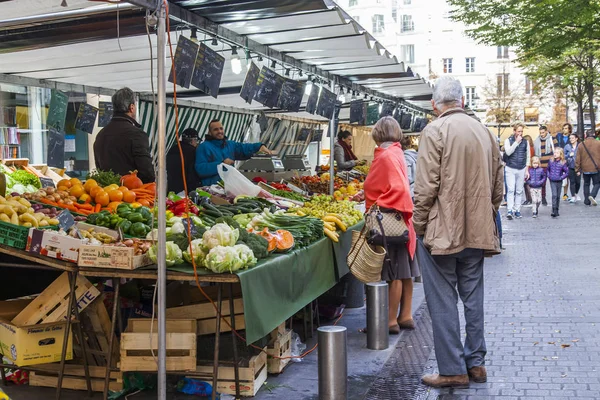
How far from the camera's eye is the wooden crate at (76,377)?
5.18 metres

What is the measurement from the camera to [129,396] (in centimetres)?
516

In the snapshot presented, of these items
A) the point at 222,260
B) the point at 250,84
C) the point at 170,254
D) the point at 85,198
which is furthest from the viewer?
A: the point at 250,84

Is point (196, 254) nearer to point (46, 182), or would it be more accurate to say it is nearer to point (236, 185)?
point (236, 185)

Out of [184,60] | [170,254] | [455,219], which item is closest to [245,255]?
[170,254]

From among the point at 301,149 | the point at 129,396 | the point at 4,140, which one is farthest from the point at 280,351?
the point at 301,149

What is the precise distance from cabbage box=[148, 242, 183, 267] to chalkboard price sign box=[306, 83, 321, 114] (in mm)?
5787

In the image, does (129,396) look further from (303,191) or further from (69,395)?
(303,191)

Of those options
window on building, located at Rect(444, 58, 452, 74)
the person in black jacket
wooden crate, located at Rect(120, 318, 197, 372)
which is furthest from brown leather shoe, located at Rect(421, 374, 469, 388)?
window on building, located at Rect(444, 58, 452, 74)

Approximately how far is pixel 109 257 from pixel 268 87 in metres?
4.80

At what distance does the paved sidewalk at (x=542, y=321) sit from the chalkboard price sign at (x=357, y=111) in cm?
369

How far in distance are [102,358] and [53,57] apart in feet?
16.1

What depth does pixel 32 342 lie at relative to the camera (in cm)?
505

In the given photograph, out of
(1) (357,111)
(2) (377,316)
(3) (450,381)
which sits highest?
(1) (357,111)

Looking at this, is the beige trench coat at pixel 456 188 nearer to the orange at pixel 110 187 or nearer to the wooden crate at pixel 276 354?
the wooden crate at pixel 276 354
